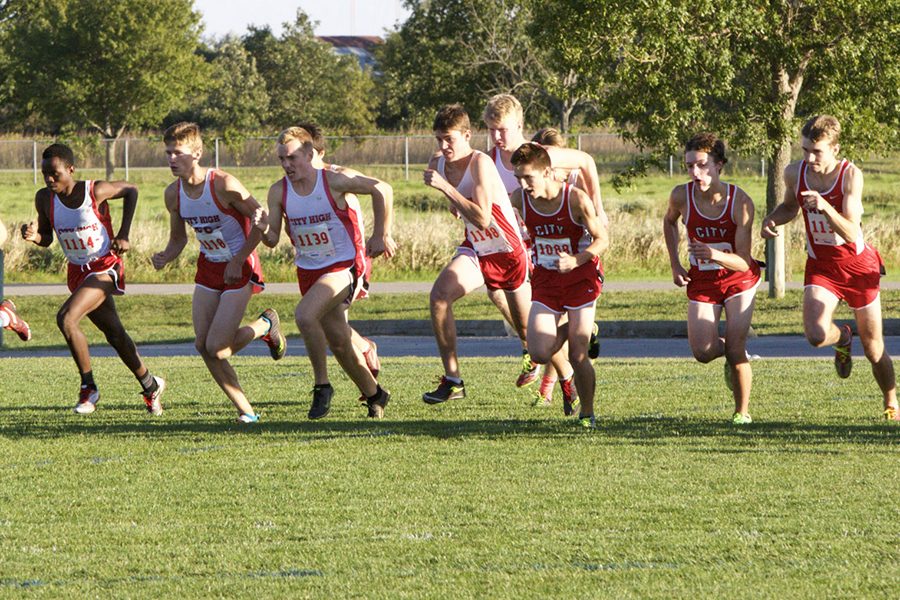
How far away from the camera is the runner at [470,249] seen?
10.3 m

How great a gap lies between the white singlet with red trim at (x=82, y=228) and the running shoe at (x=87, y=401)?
922 millimetres

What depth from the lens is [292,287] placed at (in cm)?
2644

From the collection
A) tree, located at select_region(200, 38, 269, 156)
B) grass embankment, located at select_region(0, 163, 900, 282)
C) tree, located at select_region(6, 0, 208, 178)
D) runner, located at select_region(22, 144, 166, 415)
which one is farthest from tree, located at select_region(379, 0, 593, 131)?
Answer: runner, located at select_region(22, 144, 166, 415)

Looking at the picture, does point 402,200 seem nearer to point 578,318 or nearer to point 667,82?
point 667,82

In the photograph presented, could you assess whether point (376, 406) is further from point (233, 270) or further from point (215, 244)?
point (215, 244)

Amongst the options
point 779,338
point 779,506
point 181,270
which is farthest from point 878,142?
point 779,506

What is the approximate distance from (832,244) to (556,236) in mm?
1696

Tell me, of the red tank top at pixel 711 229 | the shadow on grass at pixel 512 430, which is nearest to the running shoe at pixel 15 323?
the shadow on grass at pixel 512 430

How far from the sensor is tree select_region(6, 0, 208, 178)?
5722 centimetres

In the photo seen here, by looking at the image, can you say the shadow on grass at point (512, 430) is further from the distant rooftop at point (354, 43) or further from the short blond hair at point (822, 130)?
the distant rooftop at point (354, 43)

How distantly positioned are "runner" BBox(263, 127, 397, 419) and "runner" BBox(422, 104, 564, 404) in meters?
0.63

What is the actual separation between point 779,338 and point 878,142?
5.51m

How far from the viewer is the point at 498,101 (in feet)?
34.8

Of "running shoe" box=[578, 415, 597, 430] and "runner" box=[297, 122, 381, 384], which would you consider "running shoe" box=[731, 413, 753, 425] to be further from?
"runner" box=[297, 122, 381, 384]
